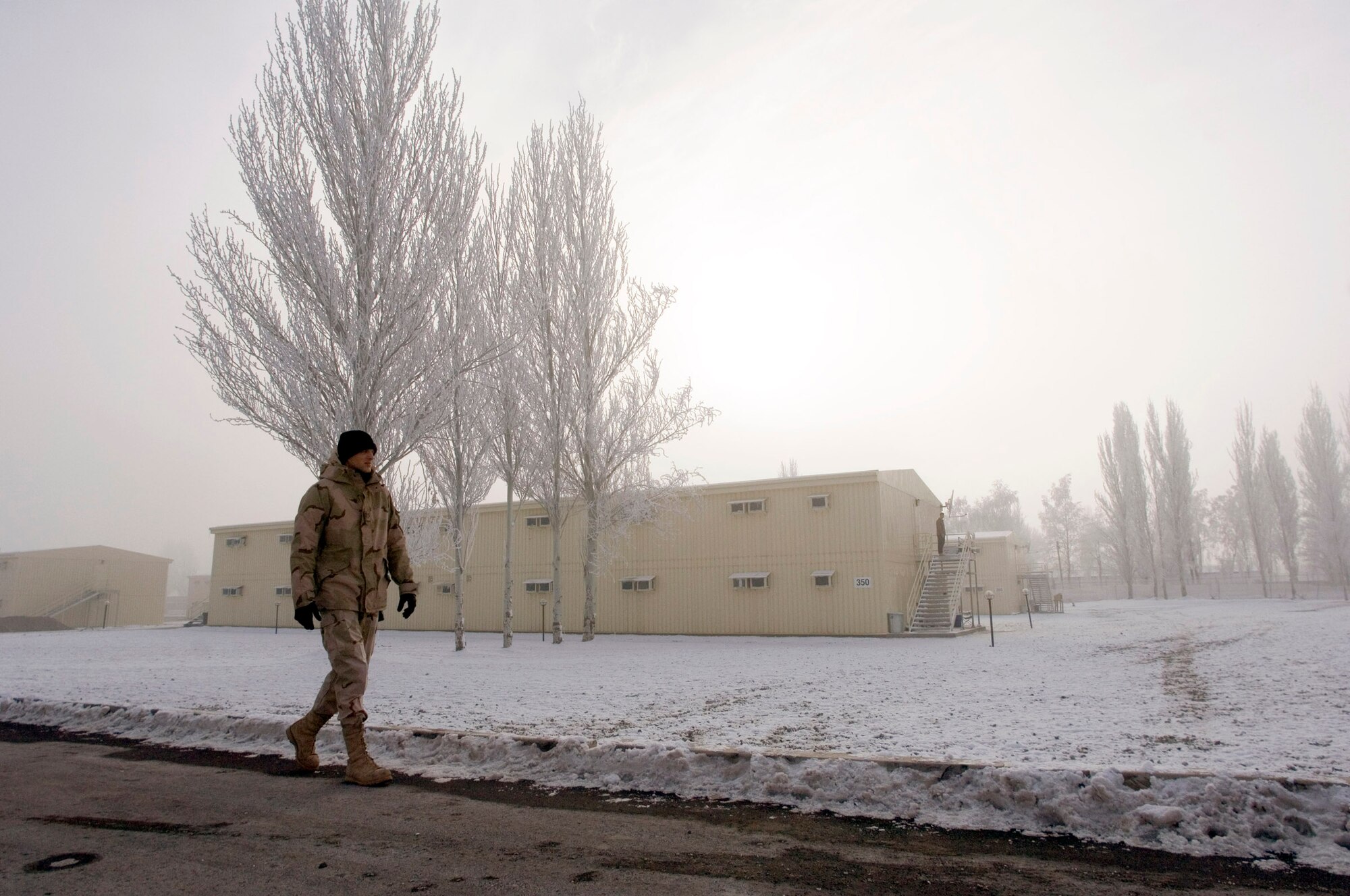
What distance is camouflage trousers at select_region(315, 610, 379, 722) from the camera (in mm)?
4113

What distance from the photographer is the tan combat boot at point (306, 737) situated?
13.9ft

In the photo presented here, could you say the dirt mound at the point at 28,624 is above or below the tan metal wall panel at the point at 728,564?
below

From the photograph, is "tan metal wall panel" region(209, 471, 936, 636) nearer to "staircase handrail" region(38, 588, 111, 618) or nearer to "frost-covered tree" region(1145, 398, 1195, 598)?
"staircase handrail" region(38, 588, 111, 618)

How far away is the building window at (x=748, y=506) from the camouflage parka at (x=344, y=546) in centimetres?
1834

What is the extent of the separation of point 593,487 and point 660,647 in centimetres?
476

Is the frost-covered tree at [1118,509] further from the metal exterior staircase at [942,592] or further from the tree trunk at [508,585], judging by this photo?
the tree trunk at [508,585]

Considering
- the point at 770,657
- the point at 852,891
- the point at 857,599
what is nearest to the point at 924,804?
the point at 852,891

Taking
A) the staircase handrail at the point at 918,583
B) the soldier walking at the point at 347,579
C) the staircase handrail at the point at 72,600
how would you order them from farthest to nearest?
the staircase handrail at the point at 72,600 → the staircase handrail at the point at 918,583 → the soldier walking at the point at 347,579

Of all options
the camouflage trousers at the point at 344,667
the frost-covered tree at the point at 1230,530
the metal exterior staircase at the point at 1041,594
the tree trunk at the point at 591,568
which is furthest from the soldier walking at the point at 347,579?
the frost-covered tree at the point at 1230,530

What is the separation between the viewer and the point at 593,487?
1967 cm

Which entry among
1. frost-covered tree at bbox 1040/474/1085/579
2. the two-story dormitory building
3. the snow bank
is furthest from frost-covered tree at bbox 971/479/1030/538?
the snow bank

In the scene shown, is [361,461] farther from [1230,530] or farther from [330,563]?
[1230,530]

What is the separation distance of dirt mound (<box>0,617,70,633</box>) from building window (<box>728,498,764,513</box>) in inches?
1238

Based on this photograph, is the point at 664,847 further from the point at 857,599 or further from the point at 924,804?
the point at 857,599
